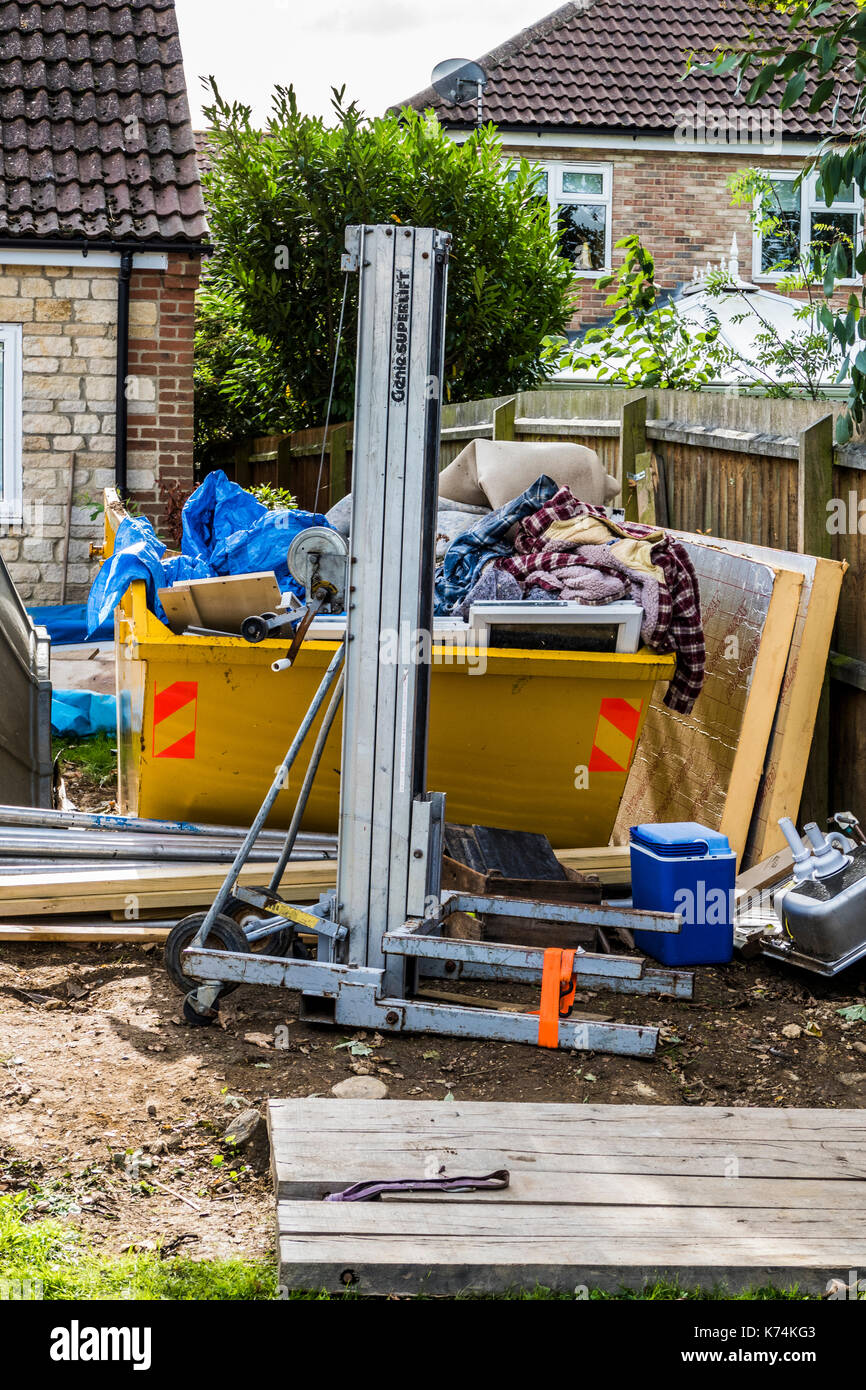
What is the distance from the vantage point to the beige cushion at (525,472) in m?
7.40

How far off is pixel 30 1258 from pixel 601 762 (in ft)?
10.6

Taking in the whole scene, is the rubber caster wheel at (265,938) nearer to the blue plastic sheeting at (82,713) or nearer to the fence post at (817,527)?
the fence post at (817,527)

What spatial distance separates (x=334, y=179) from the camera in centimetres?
1205

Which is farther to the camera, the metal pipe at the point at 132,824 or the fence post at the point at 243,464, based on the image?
the fence post at the point at 243,464

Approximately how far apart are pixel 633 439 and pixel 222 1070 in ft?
16.3

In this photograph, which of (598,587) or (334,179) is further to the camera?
(334,179)

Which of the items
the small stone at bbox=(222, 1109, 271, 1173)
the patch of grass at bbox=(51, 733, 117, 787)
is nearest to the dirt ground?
the small stone at bbox=(222, 1109, 271, 1173)

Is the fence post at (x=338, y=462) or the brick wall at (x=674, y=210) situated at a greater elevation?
the brick wall at (x=674, y=210)

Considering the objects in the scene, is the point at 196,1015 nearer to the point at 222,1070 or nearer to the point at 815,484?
the point at 222,1070

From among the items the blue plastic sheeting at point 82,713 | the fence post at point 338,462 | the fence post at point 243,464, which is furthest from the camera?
the fence post at point 243,464

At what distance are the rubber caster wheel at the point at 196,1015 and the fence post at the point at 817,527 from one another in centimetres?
277

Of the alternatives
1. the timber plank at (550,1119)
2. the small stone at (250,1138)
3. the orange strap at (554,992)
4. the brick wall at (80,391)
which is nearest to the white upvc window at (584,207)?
the brick wall at (80,391)
